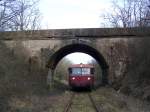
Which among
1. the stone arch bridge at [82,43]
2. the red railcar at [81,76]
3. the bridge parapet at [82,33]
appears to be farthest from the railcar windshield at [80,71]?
the bridge parapet at [82,33]

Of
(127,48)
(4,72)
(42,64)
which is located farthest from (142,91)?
(42,64)

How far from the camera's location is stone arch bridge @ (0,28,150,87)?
36.2m

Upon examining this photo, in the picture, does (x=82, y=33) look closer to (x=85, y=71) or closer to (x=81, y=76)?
(x=85, y=71)

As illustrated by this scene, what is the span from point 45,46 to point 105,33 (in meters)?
5.77

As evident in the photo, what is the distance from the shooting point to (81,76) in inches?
1420

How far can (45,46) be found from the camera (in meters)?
37.2

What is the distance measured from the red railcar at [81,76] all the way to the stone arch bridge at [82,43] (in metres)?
1.77

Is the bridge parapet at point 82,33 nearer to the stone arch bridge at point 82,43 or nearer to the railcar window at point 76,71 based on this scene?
the stone arch bridge at point 82,43

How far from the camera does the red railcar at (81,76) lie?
1403 inches

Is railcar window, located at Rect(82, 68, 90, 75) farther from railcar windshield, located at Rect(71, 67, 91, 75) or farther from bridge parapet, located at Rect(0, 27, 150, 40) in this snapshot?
bridge parapet, located at Rect(0, 27, 150, 40)

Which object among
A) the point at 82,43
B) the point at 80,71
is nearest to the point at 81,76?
the point at 80,71

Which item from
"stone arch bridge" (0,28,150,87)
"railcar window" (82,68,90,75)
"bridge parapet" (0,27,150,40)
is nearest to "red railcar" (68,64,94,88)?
"railcar window" (82,68,90,75)

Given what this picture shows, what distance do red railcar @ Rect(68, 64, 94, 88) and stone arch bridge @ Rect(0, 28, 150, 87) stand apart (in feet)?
5.81

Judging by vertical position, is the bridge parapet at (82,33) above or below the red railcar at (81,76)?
above
